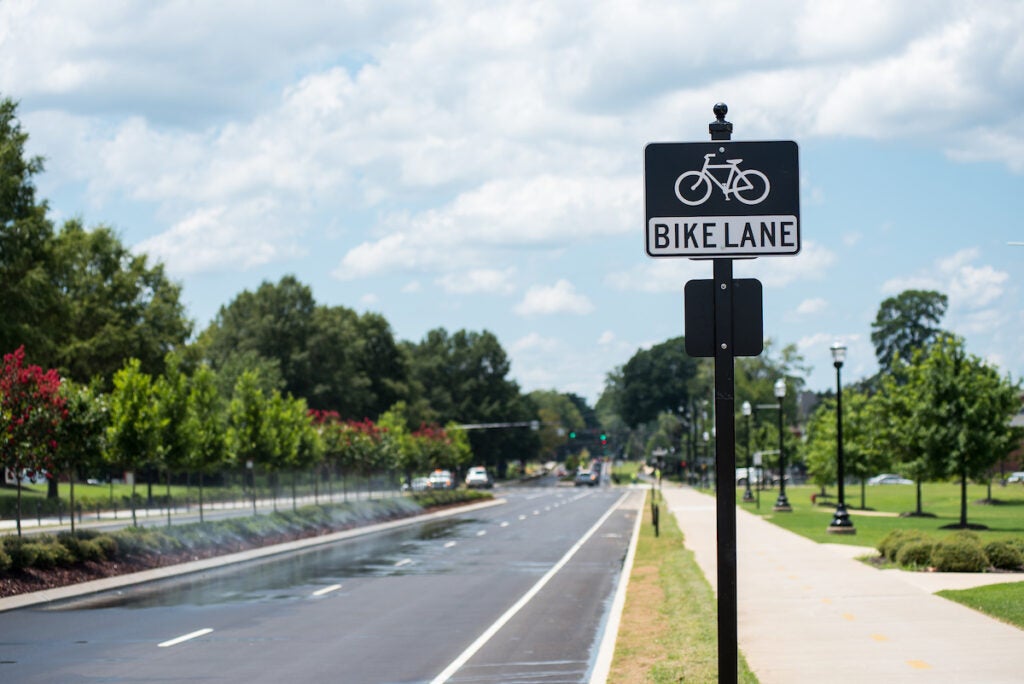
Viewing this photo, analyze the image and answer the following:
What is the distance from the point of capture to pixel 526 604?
20.1 m

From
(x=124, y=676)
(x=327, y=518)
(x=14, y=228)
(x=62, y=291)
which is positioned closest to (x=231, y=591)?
(x=124, y=676)

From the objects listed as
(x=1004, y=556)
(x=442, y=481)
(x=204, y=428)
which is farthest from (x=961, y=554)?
(x=442, y=481)

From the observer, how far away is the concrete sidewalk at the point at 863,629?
11.3 metres

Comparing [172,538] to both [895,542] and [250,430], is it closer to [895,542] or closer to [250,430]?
[250,430]

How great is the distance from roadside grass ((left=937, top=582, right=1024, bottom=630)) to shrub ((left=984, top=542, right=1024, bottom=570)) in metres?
2.65

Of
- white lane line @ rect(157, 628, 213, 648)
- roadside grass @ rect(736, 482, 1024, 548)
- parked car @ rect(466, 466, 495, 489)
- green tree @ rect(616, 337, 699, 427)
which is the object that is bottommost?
parked car @ rect(466, 466, 495, 489)

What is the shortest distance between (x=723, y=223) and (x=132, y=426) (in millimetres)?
24093

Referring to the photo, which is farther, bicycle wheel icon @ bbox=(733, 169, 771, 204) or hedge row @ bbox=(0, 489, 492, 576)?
hedge row @ bbox=(0, 489, 492, 576)

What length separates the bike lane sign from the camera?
289 inches

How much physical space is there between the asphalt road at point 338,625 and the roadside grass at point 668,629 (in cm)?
50

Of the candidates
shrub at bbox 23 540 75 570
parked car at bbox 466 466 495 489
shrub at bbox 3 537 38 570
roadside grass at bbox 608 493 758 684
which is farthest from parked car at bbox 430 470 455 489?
shrub at bbox 3 537 38 570

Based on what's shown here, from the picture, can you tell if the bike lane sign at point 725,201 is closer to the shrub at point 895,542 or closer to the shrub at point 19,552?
the shrub at point 895,542

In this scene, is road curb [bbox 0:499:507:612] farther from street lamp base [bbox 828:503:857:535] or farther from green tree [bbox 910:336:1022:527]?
green tree [bbox 910:336:1022:527]

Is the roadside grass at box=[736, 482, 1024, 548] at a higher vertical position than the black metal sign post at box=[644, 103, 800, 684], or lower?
lower
